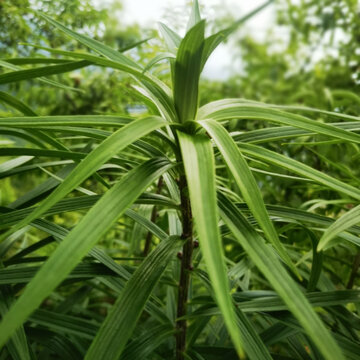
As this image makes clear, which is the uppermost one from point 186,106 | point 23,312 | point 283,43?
point 283,43

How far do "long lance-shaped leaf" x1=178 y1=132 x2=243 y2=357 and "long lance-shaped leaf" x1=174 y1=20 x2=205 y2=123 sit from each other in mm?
70

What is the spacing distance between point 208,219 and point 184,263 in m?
0.23

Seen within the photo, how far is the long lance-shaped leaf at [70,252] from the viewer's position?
8.5 inches

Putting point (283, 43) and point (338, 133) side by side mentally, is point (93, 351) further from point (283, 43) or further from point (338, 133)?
point (283, 43)

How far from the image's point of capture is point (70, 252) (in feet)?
0.77

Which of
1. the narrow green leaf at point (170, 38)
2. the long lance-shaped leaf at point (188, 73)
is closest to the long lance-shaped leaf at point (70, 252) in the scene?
the long lance-shaped leaf at point (188, 73)

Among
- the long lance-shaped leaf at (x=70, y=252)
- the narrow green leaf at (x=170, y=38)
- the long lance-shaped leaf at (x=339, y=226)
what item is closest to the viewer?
the long lance-shaped leaf at (x=70, y=252)

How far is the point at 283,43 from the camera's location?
255cm

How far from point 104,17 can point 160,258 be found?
0.63 m

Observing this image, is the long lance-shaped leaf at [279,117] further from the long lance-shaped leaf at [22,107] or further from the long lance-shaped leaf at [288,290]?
the long lance-shaped leaf at [22,107]

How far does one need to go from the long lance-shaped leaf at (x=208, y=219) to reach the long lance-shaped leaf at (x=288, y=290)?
0.12ft

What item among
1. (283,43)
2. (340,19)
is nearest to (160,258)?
(340,19)

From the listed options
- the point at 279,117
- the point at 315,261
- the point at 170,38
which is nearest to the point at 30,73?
the point at 170,38

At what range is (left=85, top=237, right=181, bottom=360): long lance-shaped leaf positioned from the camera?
298 mm
